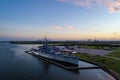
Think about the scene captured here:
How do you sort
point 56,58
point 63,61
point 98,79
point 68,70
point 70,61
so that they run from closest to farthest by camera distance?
point 98,79 → point 68,70 → point 70,61 → point 63,61 → point 56,58

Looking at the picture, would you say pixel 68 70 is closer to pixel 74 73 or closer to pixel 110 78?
pixel 74 73

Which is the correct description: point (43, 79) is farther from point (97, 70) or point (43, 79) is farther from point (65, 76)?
point (97, 70)

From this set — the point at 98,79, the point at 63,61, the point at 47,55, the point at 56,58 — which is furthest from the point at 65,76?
the point at 47,55

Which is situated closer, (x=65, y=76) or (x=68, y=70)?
(x=65, y=76)

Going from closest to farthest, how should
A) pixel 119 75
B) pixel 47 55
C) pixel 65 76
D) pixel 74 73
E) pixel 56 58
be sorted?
pixel 119 75
pixel 65 76
pixel 74 73
pixel 56 58
pixel 47 55

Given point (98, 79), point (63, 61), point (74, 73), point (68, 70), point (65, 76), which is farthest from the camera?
point (63, 61)

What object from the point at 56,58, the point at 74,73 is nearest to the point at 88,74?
the point at 74,73

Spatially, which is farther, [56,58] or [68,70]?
[56,58]

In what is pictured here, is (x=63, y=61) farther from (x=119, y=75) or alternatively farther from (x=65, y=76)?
(x=119, y=75)

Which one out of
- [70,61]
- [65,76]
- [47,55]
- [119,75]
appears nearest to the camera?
[119,75]
